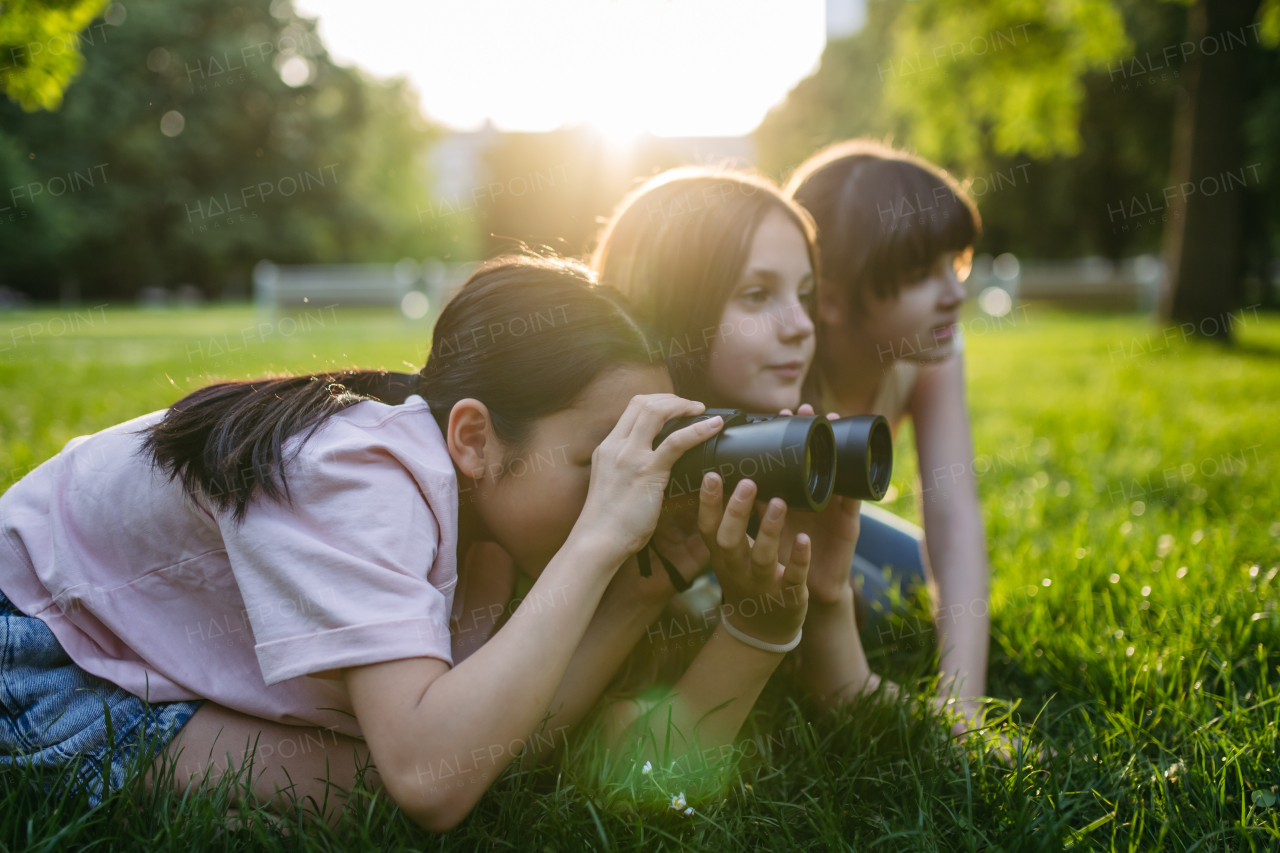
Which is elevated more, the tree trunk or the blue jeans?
the tree trunk

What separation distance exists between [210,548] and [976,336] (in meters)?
12.1

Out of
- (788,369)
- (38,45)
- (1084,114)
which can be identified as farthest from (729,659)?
(1084,114)

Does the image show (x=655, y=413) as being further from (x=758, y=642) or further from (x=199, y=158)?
(x=199, y=158)

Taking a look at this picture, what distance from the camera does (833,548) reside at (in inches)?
60.0

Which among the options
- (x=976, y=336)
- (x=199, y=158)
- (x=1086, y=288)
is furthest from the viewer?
(x=199, y=158)

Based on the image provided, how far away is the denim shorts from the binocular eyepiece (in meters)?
0.85

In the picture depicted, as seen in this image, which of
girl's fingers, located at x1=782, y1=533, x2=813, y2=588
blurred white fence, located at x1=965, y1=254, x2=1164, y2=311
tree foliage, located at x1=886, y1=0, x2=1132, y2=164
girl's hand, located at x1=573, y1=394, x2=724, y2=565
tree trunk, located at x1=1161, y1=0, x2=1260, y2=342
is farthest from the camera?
blurred white fence, located at x1=965, y1=254, x2=1164, y2=311

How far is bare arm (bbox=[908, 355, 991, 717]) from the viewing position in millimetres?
1726

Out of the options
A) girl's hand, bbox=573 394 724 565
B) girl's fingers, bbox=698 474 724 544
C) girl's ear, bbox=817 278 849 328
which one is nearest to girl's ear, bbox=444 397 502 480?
girl's hand, bbox=573 394 724 565

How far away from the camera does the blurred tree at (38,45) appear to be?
5.44 meters

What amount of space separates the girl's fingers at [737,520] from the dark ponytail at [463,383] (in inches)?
11.4

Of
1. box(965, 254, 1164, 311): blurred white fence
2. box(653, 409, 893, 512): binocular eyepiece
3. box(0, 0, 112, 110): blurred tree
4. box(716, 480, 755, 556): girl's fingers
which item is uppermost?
box(0, 0, 112, 110): blurred tree

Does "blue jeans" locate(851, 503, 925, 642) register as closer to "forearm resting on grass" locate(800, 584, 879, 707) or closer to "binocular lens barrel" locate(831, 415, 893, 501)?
"forearm resting on grass" locate(800, 584, 879, 707)

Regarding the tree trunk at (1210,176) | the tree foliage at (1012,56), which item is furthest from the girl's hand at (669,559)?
the tree foliage at (1012,56)
